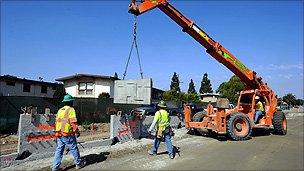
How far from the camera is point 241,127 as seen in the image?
1503 cm

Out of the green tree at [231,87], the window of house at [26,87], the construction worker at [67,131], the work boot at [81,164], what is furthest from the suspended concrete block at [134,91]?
the green tree at [231,87]

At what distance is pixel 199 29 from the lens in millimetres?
15344

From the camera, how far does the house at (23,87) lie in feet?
112

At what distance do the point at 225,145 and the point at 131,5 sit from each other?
625 cm

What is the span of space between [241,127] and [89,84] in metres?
27.1

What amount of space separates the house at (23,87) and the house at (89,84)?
1.62m

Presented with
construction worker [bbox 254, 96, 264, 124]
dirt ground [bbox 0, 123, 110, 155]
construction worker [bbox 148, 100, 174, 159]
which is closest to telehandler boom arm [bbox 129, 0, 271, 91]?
construction worker [bbox 254, 96, 264, 124]

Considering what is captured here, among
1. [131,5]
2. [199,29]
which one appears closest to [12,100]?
[131,5]

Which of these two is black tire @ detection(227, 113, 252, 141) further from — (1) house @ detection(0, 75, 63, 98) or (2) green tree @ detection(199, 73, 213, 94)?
(2) green tree @ detection(199, 73, 213, 94)

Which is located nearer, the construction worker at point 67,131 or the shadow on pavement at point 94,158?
the construction worker at point 67,131

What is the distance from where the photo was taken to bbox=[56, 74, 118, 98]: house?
38719 mm

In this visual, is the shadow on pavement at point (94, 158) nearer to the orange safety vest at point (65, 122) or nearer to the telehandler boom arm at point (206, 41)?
the orange safety vest at point (65, 122)

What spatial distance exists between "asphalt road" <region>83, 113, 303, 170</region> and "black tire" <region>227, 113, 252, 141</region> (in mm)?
491

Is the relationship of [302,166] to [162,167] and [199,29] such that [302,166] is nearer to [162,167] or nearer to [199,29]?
[162,167]
